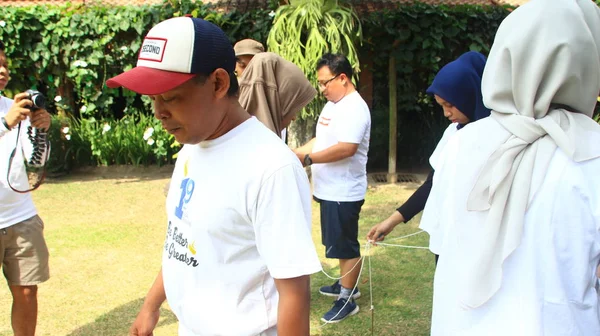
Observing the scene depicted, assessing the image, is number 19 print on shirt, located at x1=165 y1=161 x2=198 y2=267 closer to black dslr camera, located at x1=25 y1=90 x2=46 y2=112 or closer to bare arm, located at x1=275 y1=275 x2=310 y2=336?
bare arm, located at x1=275 y1=275 x2=310 y2=336

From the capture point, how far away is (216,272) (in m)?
1.64

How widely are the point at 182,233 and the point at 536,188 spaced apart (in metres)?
1.07

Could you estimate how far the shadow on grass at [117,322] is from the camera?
158 inches

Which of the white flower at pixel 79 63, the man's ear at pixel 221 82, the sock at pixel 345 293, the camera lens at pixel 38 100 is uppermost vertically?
the man's ear at pixel 221 82

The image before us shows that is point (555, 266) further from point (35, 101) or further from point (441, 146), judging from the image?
point (35, 101)

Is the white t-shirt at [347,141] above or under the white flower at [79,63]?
above

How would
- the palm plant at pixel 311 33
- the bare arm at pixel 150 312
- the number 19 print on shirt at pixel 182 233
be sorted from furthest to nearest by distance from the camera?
the palm plant at pixel 311 33, the bare arm at pixel 150 312, the number 19 print on shirt at pixel 182 233

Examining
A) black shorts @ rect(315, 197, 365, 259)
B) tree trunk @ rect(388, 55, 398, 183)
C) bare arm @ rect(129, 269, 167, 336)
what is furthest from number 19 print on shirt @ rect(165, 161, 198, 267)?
tree trunk @ rect(388, 55, 398, 183)

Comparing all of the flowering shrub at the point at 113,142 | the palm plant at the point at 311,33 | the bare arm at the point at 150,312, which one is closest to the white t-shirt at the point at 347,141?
the bare arm at the point at 150,312

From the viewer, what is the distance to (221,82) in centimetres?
161

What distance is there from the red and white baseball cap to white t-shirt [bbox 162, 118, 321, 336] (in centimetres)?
24

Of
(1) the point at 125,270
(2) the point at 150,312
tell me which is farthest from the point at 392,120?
(2) the point at 150,312

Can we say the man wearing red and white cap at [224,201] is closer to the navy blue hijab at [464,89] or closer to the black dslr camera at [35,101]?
the navy blue hijab at [464,89]

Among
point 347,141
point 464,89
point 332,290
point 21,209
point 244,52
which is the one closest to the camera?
point 464,89
